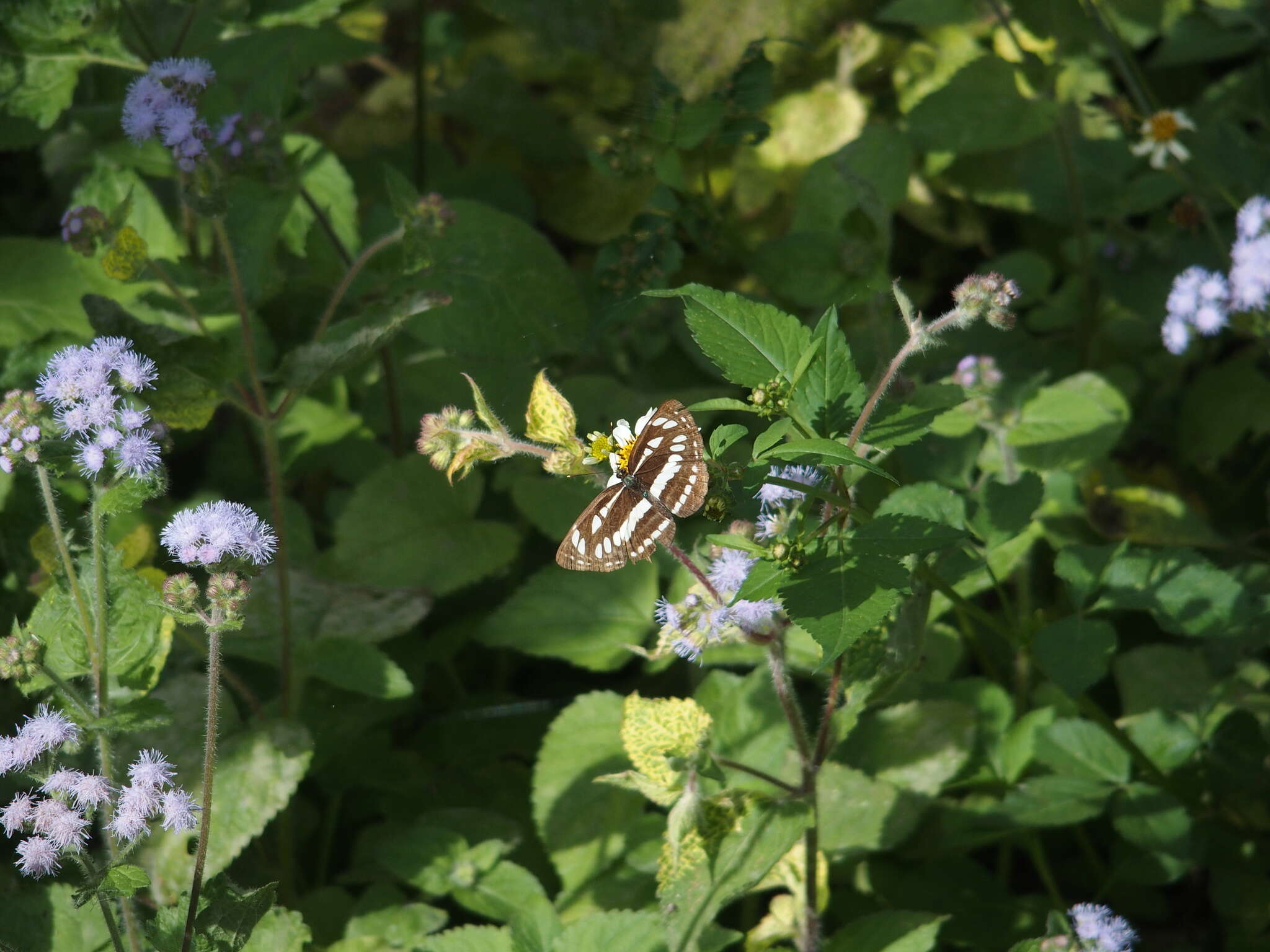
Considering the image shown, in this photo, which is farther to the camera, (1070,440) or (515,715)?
(515,715)

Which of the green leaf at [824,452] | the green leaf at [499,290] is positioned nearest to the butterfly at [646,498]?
the green leaf at [824,452]

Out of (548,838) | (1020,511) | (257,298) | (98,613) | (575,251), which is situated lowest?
(548,838)

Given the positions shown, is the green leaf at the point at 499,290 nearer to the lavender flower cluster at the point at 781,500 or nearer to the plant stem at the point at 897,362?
the lavender flower cluster at the point at 781,500

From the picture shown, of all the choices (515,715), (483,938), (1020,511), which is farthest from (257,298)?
(1020,511)

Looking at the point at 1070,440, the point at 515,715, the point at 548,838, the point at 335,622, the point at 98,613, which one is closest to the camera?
the point at 98,613

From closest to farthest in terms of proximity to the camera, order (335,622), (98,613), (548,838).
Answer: (98,613), (548,838), (335,622)

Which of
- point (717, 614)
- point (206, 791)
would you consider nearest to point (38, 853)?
point (206, 791)

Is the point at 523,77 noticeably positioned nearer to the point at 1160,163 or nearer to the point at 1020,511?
the point at 1160,163

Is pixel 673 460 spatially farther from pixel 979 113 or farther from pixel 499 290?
pixel 979 113
